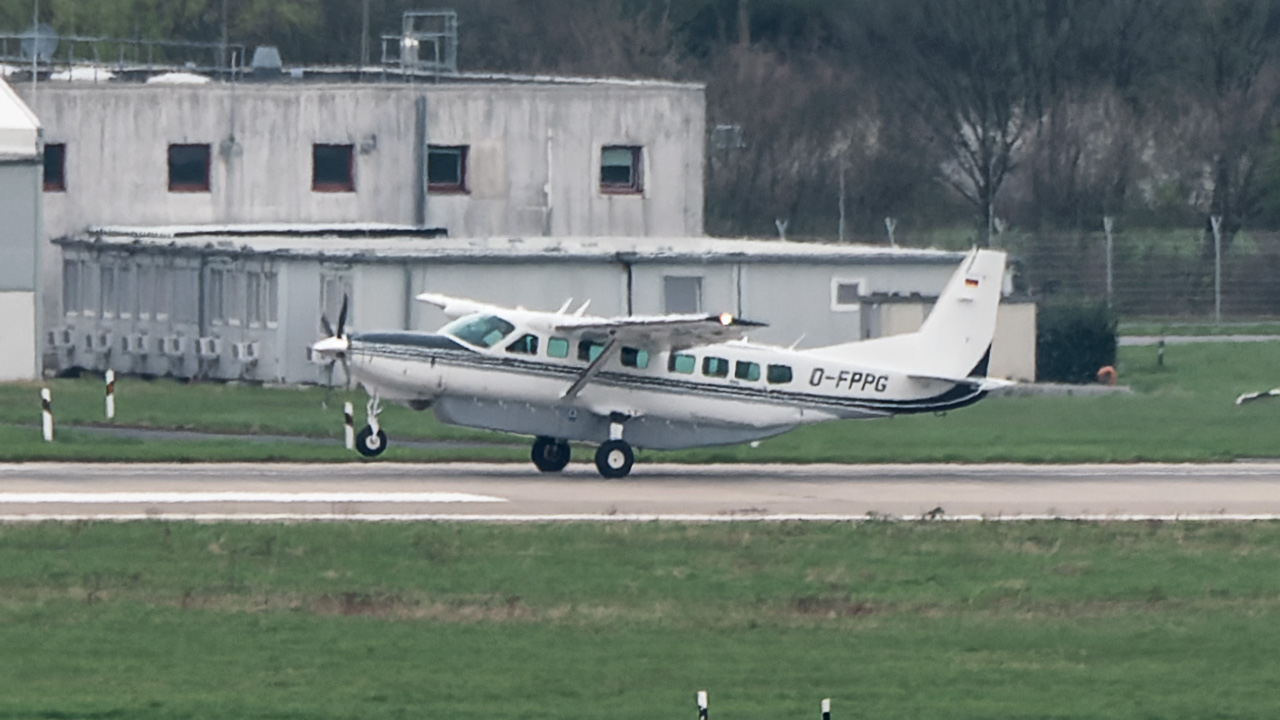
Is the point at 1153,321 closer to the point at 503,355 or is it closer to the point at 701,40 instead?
the point at 701,40

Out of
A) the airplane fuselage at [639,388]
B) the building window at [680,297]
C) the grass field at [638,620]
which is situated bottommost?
the grass field at [638,620]

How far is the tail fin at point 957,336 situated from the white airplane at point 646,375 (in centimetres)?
2

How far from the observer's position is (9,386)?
45.2 meters

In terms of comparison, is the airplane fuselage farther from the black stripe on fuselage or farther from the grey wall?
the grey wall

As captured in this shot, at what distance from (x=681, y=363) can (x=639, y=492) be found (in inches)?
89.2

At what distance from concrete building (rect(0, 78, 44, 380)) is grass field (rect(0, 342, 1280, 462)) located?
1124mm

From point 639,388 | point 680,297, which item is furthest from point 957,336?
point 680,297

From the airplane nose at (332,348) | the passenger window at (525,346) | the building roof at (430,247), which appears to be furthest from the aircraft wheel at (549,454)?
the building roof at (430,247)

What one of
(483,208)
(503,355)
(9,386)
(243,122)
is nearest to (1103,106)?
(483,208)

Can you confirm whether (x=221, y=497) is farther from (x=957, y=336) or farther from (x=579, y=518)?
(x=957, y=336)

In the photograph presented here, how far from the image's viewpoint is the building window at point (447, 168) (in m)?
53.7

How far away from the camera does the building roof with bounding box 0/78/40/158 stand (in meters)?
46.4

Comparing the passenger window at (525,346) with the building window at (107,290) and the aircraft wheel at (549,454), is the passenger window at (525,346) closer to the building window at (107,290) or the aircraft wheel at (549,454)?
the aircraft wheel at (549,454)

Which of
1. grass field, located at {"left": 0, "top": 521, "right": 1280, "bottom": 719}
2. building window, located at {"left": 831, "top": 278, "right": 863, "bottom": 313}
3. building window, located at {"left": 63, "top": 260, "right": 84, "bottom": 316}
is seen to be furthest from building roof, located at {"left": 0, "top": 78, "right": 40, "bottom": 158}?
grass field, located at {"left": 0, "top": 521, "right": 1280, "bottom": 719}
